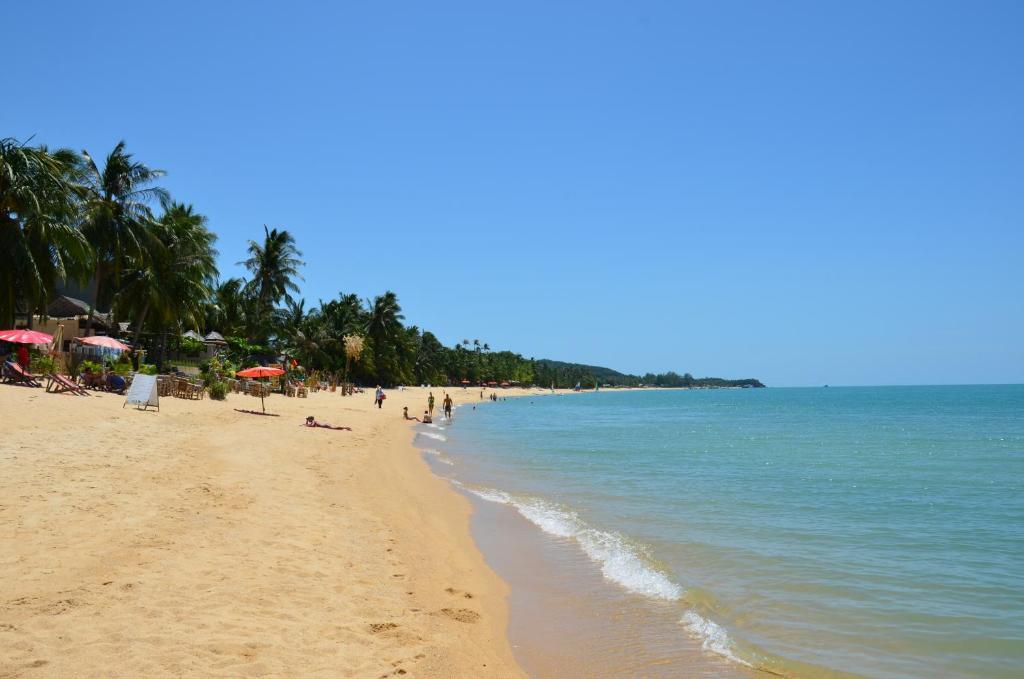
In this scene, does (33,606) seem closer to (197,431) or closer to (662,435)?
(197,431)

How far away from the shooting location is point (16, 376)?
18.8m

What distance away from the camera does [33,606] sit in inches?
176

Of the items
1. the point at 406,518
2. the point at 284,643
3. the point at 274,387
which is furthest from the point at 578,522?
the point at 274,387

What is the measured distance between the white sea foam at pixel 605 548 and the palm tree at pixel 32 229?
1978cm

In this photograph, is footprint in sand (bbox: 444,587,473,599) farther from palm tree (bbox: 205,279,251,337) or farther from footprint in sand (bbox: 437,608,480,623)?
palm tree (bbox: 205,279,251,337)

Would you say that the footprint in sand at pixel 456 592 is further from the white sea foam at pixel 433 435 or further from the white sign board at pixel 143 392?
the white sea foam at pixel 433 435

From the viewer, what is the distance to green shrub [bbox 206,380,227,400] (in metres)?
26.0

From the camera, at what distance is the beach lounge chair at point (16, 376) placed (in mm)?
18703

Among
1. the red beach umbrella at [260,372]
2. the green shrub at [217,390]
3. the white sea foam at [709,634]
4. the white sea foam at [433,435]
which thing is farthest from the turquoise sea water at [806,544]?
the green shrub at [217,390]

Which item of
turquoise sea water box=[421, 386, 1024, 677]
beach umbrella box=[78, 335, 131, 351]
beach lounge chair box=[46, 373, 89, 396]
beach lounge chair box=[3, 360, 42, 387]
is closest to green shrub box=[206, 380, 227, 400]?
beach umbrella box=[78, 335, 131, 351]

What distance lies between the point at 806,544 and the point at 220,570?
7.83 metres

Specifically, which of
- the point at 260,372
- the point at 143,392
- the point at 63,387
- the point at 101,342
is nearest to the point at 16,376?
the point at 63,387

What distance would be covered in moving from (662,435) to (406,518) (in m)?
24.1

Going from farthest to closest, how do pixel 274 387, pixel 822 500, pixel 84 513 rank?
pixel 274 387 < pixel 822 500 < pixel 84 513
